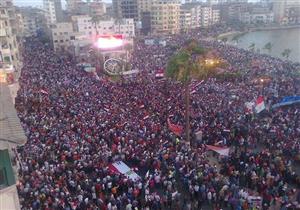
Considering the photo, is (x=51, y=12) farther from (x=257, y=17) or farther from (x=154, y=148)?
(x=154, y=148)

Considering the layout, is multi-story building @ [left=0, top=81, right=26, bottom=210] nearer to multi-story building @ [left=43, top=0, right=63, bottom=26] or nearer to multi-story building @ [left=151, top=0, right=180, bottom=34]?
multi-story building @ [left=151, top=0, right=180, bottom=34]

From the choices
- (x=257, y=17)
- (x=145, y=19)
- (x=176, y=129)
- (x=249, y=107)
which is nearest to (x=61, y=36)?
(x=145, y=19)

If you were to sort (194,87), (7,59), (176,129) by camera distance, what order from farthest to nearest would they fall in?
(7,59) < (194,87) < (176,129)

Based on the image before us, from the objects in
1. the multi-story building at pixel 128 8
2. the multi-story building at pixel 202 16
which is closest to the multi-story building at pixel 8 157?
the multi-story building at pixel 128 8

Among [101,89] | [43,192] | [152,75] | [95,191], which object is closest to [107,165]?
[95,191]

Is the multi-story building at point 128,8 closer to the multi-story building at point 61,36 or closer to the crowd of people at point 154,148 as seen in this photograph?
the multi-story building at point 61,36

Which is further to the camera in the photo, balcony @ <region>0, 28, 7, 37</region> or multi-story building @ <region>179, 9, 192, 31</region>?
multi-story building @ <region>179, 9, 192, 31</region>

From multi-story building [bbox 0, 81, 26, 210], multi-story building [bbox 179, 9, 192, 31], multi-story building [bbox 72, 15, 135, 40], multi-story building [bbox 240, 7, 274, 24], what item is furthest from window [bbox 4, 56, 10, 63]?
multi-story building [bbox 240, 7, 274, 24]
